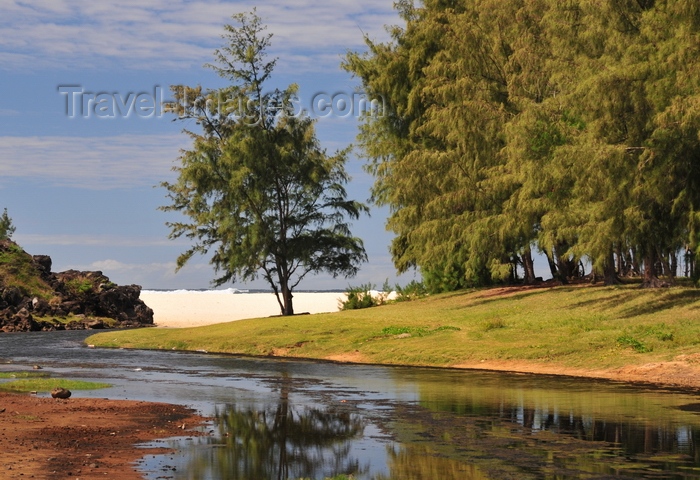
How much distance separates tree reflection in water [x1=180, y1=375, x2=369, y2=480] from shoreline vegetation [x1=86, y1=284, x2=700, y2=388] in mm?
10333

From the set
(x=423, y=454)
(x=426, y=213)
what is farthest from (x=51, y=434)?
(x=426, y=213)

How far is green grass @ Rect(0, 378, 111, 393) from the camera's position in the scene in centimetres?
2258

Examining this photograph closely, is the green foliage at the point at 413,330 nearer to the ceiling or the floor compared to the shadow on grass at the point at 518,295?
nearer to the floor

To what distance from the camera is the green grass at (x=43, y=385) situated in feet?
74.1

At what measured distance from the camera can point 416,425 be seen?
16.6 metres

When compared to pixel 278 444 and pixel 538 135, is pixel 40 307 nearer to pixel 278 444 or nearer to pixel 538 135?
pixel 538 135

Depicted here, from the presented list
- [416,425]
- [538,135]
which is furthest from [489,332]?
[416,425]

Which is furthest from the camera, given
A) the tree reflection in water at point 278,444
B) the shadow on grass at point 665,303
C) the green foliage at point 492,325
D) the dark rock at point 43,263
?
the dark rock at point 43,263

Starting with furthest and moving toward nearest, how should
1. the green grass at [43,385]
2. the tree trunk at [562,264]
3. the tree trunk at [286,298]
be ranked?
the tree trunk at [286,298] < the tree trunk at [562,264] < the green grass at [43,385]

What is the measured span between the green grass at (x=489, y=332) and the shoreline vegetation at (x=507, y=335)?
45mm

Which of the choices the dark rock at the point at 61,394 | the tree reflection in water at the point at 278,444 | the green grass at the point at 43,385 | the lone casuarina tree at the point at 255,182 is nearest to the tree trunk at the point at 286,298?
the lone casuarina tree at the point at 255,182

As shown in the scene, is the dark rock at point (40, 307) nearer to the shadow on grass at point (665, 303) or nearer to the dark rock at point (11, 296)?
the dark rock at point (11, 296)

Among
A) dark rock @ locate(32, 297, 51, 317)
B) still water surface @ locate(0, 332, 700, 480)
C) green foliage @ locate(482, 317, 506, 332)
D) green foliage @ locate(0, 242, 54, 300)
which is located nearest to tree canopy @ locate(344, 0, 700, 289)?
green foliage @ locate(482, 317, 506, 332)

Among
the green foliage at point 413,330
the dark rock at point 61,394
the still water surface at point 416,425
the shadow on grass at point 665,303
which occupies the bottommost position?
the still water surface at point 416,425
